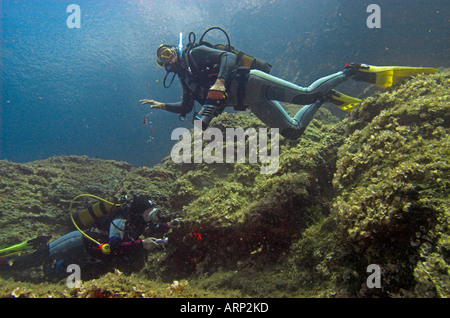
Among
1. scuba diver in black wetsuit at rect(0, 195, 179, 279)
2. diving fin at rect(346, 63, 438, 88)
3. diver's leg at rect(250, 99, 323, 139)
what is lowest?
scuba diver in black wetsuit at rect(0, 195, 179, 279)

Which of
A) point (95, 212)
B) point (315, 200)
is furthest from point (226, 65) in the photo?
point (95, 212)

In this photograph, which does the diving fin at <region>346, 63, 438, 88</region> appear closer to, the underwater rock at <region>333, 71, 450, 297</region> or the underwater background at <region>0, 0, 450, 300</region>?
the underwater background at <region>0, 0, 450, 300</region>

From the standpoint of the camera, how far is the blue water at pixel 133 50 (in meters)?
13.4

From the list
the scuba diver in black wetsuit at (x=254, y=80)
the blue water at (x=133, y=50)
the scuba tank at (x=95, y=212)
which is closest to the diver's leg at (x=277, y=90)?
the scuba diver in black wetsuit at (x=254, y=80)

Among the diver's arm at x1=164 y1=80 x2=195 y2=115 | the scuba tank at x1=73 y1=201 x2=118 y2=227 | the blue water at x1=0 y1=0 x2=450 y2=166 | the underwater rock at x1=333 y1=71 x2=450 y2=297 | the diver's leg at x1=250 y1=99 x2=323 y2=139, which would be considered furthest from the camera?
the blue water at x1=0 y1=0 x2=450 y2=166

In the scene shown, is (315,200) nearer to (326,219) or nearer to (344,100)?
(326,219)

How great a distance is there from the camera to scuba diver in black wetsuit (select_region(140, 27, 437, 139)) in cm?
422

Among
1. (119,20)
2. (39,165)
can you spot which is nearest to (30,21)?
(119,20)

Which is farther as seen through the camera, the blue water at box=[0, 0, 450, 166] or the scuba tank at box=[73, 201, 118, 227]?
the blue water at box=[0, 0, 450, 166]

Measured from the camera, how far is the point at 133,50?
42781 mm

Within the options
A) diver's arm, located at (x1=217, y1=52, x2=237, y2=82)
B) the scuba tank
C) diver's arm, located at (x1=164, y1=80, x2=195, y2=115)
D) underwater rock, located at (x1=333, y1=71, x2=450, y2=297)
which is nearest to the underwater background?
underwater rock, located at (x1=333, y1=71, x2=450, y2=297)

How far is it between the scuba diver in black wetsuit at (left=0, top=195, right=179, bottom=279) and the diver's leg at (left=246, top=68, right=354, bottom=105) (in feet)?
9.96

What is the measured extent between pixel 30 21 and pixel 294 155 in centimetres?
A: 5230

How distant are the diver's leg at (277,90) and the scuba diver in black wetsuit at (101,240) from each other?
3.04m
